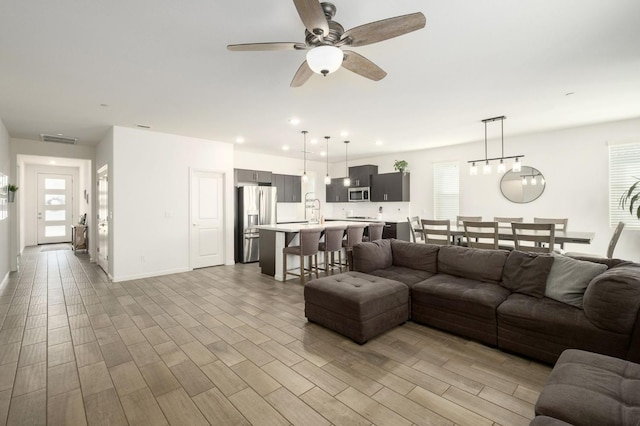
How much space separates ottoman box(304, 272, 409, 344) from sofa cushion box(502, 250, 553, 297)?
3.35ft

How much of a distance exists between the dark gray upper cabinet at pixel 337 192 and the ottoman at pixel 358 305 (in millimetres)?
5359

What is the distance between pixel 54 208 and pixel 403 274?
11990 mm

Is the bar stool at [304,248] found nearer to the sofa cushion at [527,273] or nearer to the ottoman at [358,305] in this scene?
the ottoman at [358,305]

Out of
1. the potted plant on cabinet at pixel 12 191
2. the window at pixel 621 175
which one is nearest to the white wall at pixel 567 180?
the window at pixel 621 175

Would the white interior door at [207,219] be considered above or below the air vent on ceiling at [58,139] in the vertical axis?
below

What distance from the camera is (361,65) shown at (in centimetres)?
226

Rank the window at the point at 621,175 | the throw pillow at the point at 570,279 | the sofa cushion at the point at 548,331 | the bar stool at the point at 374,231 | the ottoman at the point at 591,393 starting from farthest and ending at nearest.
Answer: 1. the bar stool at the point at 374,231
2. the window at the point at 621,175
3. the throw pillow at the point at 570,279
4. the sofa cushion at the point at 548,331
5. the ottoman at the point at 591,393

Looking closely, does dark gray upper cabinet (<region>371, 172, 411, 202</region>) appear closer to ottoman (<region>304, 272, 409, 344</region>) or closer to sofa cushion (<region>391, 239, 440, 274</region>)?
sofa cushion (<region>391, 239, 440, 274</region>)

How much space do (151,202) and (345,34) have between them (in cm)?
484

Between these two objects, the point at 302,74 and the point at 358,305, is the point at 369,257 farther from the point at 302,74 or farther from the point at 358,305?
the point at 302,74

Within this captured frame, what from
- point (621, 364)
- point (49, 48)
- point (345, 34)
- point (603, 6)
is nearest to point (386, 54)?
point (345, 34)

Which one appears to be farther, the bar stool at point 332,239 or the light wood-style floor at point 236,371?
the bar stool at point 332,239

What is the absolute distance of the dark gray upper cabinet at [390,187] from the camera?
7.39 metres

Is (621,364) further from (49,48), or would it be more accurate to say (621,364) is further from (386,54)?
(49,48)
